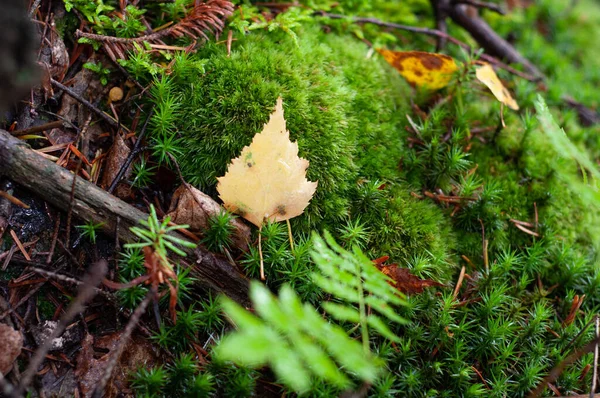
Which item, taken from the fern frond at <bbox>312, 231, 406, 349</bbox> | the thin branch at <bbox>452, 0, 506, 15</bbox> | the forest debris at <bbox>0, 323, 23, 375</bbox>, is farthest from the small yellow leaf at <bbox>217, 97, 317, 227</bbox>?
the thin branch at <bbox>452, 0, 506, 15</bbox>

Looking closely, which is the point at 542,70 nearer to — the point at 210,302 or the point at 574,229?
the point at 574,229

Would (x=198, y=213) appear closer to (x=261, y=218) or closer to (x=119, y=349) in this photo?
(x=261, y=218)

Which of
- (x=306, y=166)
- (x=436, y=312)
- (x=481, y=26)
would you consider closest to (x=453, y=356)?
(x=436, y=312)

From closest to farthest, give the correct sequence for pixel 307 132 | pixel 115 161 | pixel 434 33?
pixel 115 161 < pixel 307 132 < pixel 434 33

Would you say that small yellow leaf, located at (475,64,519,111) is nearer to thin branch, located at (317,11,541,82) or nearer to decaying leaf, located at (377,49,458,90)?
decaying leaf, located at (377,49,458,90)

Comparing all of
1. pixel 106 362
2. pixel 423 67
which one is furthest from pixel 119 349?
pixel 423 67

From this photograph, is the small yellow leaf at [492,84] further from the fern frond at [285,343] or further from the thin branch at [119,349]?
the thin branch at [119,349]

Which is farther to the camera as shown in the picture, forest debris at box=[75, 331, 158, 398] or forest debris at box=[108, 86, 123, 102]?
forest debris at box=[108, 86, 123, 102]
